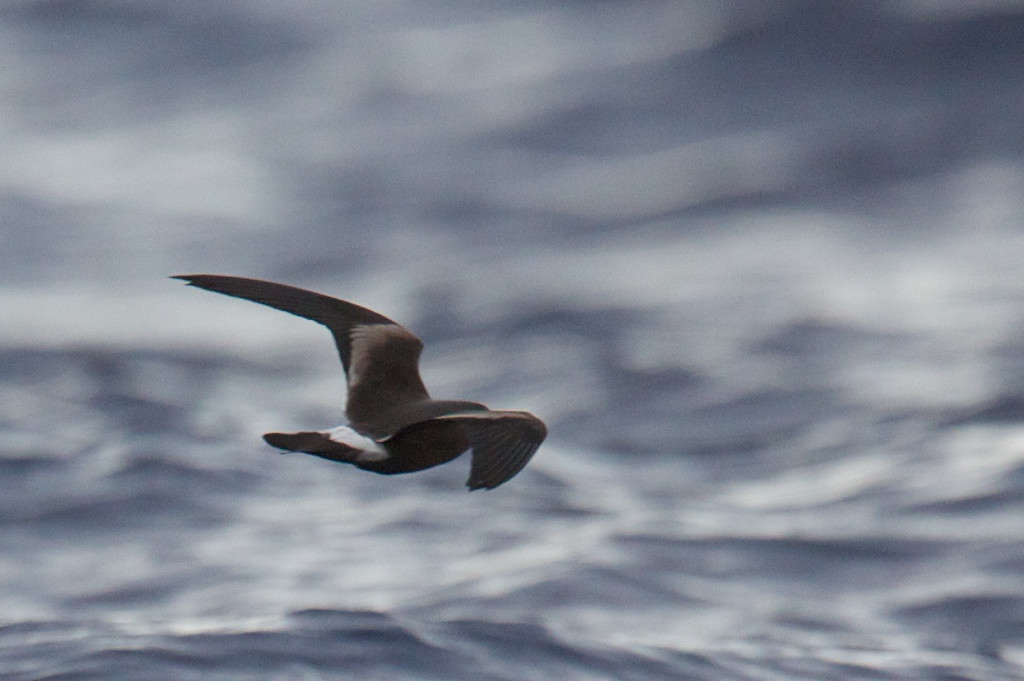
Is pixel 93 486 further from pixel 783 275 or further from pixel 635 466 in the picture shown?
pixel 783 275

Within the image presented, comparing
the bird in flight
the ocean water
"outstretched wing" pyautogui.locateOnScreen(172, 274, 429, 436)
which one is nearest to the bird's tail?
the bird in flight

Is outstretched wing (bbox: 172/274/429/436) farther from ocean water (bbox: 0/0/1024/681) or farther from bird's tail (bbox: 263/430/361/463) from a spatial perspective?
ocean water (bbox: 0/0/1024/681)

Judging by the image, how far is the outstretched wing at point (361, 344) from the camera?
566 centimetres

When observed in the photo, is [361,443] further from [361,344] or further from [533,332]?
[533,332]

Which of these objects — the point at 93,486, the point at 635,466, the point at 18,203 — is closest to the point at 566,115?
the point at 18,203

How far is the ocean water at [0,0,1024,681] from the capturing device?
986 centimetres

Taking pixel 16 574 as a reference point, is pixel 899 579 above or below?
above

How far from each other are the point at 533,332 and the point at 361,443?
35.5 ft

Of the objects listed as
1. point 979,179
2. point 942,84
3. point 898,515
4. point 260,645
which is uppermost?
point 942,84

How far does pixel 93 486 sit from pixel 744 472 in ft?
16.8

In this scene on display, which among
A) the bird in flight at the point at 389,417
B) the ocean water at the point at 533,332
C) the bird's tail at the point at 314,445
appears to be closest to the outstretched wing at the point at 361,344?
the bird in flight at the point at 389,417

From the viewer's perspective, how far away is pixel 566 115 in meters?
22.0

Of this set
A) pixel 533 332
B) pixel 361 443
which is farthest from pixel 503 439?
pixel 533 332

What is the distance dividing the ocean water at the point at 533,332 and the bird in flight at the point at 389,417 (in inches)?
91.5
